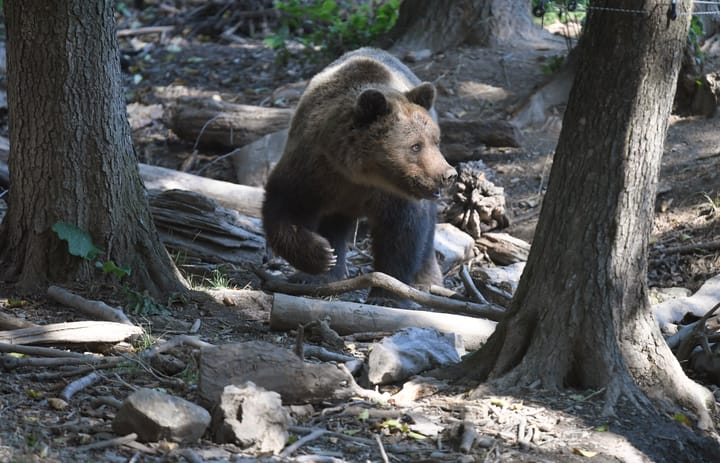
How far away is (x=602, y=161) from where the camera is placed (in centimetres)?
426

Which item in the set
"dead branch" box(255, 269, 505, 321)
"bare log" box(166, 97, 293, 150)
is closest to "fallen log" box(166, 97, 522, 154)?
"bare log" box(166, 97, 293, 150)

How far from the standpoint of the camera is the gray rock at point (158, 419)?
3533mm

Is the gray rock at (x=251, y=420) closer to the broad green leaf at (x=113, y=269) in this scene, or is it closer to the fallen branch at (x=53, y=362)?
the fallen branch at (x=53, y=362)

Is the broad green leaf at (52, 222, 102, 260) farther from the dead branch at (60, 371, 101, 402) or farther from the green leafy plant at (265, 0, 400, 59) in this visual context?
the green leafy plant at (265, 0, 400, 59)

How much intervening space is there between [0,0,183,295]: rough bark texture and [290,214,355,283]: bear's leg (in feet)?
7.53

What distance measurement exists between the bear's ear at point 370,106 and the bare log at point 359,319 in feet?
6.17

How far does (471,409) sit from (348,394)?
635mm

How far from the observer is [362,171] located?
7.03 metres

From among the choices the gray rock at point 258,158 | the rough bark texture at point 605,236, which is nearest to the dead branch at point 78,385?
the rough bark texture at point 605,236

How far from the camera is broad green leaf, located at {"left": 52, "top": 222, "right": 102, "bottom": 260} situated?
557cm

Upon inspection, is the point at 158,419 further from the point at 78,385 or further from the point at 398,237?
the point at 398,237

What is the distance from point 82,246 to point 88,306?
476 millimetres

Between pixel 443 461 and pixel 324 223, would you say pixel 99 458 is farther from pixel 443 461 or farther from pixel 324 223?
pixel 324 223

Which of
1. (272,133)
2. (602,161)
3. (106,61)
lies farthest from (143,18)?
(602,161)
